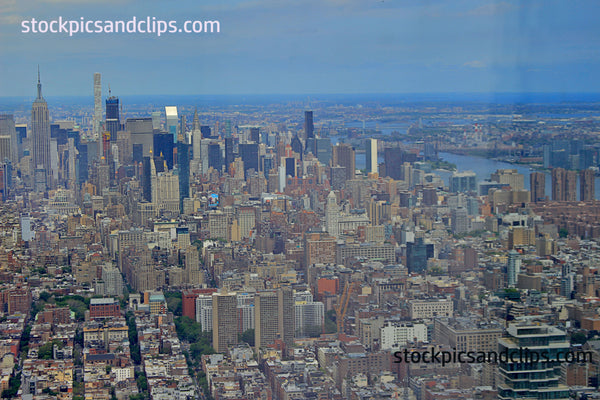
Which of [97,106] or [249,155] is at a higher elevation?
[97,106]

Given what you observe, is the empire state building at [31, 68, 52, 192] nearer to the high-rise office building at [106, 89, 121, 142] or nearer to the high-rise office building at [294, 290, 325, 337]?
the high-rise office building at [106, 89, 121, 142]

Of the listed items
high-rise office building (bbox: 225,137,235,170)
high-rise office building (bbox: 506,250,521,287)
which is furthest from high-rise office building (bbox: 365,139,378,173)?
high-rise office building (bbox: 506,250,521,287)

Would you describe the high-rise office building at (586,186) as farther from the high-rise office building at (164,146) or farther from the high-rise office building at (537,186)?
the high-rise office building at (164,146)

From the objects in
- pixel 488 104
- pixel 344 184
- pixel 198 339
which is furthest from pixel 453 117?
pixel 344 184

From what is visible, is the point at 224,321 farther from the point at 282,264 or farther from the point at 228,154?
the point at 228,154

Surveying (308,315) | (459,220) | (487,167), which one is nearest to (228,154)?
(459,220)

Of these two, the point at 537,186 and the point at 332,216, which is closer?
the point at 537,186

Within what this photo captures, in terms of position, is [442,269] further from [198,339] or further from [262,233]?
[262,233]
